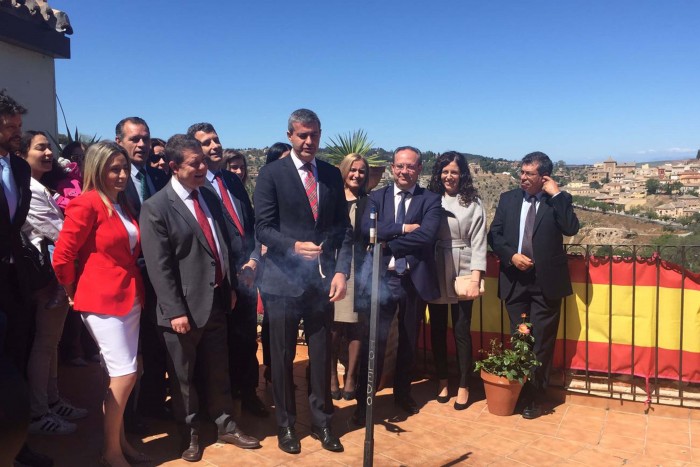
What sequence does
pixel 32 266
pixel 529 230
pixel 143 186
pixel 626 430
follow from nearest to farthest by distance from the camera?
pixel 32 266
pixel 143 186
pixel 626 430
pixel 529 230

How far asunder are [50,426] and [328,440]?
1.89 metres

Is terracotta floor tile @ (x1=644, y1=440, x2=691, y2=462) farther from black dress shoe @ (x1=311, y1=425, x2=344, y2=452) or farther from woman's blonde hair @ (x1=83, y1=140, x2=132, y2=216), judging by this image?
woman's blonde hair @ (x1=83, y1=140, x2=132, y2=216)

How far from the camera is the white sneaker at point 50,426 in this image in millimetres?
3502

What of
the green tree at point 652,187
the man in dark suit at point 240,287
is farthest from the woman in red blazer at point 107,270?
the green tree at point 652,187

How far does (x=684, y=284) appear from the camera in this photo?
4262 mm

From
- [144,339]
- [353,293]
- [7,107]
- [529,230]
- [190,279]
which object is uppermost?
[7,107]

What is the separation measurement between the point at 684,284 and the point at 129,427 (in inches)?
175

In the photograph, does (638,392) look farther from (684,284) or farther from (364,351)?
(364,351)

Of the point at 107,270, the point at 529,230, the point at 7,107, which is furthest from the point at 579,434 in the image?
the point at 7,107

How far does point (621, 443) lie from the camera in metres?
3.78

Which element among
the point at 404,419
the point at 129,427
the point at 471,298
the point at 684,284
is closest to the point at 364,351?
the point at 404,419

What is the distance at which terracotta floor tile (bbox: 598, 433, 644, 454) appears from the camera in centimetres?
370

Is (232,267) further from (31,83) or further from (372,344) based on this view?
(31,83)

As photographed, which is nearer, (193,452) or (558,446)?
(193,452)
